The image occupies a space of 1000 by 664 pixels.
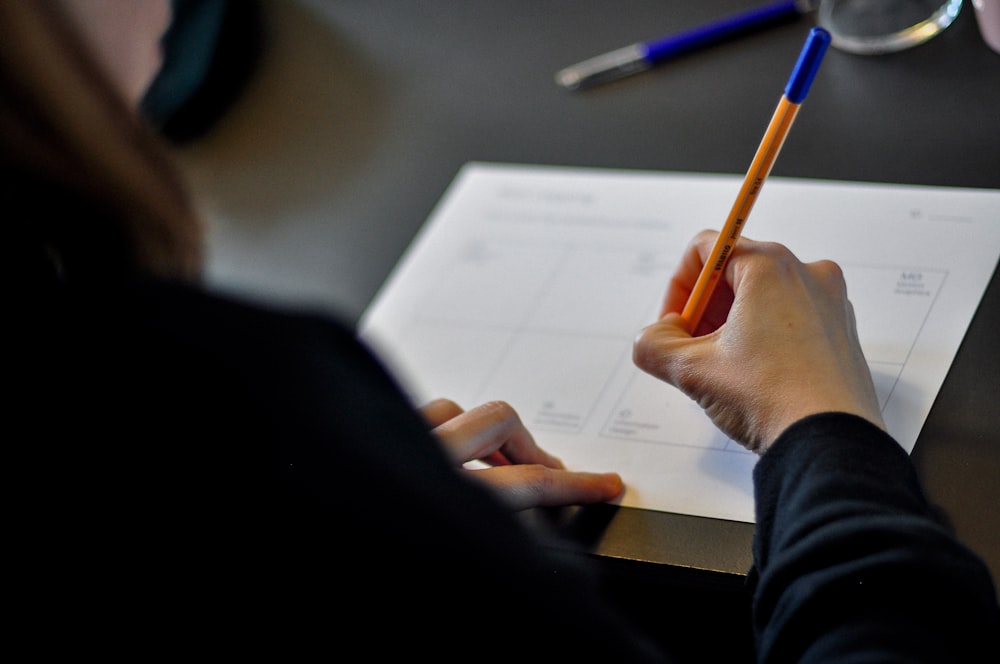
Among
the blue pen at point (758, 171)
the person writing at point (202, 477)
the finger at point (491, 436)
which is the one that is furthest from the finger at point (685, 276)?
the person writing at point (202, 477)

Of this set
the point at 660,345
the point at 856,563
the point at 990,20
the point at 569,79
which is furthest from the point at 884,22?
the point at 856,563

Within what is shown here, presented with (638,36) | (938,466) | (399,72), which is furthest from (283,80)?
(938,466)

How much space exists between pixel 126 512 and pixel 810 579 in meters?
0.31

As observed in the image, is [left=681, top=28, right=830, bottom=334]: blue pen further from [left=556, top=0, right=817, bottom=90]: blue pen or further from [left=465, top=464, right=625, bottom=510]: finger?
[left=556, top=0, right=817, bottom=90]: blue pen

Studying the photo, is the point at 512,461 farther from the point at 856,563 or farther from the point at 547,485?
the point at 856,563

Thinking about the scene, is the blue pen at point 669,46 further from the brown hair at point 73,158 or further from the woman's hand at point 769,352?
the brown hair at point 73,158

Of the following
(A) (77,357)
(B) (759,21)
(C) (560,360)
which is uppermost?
(A) (77,357)

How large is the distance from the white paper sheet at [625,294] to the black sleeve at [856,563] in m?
0.07

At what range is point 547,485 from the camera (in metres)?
0.65

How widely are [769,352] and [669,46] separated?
0.41m

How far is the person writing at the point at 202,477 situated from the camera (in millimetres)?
373

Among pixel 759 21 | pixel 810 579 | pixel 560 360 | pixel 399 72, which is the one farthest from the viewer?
pixel 399 72

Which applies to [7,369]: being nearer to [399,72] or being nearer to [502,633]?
[502,633]

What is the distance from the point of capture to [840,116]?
0.83 m
